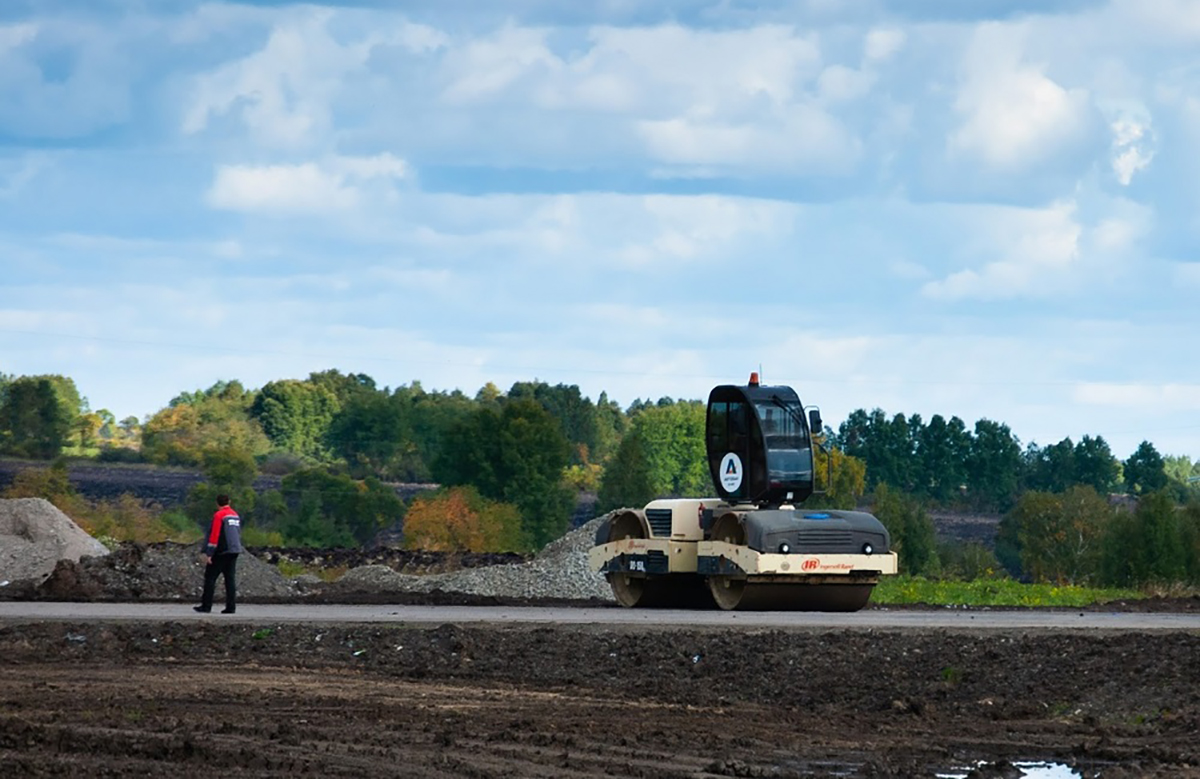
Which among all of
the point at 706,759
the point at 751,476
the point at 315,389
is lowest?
the point at 706,759

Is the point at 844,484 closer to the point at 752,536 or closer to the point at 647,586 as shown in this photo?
the point at 647,586

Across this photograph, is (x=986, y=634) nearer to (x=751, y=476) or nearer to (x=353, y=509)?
(x=751, y=476)

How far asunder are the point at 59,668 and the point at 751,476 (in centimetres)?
1198

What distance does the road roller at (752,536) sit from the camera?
2586cm

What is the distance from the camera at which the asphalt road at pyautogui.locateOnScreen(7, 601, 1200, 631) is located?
23.3 m

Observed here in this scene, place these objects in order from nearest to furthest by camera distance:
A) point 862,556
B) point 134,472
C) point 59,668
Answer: point 59,668, point 862,556, point 134,472

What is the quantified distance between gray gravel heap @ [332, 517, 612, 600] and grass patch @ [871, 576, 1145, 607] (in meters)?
5.83

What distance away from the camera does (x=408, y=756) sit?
40.1ft

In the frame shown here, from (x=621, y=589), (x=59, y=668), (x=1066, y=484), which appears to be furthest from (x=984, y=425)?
(x=59, y=668)

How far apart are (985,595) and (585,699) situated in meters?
21.7

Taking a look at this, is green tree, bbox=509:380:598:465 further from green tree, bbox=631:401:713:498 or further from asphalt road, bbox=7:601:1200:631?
asphalt road, bbox=7:601:1200:631

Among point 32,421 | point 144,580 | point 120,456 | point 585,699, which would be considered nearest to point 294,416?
point 120,456

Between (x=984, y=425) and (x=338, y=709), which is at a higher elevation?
(x=984, y=425)

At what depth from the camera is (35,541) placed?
1684 inches
